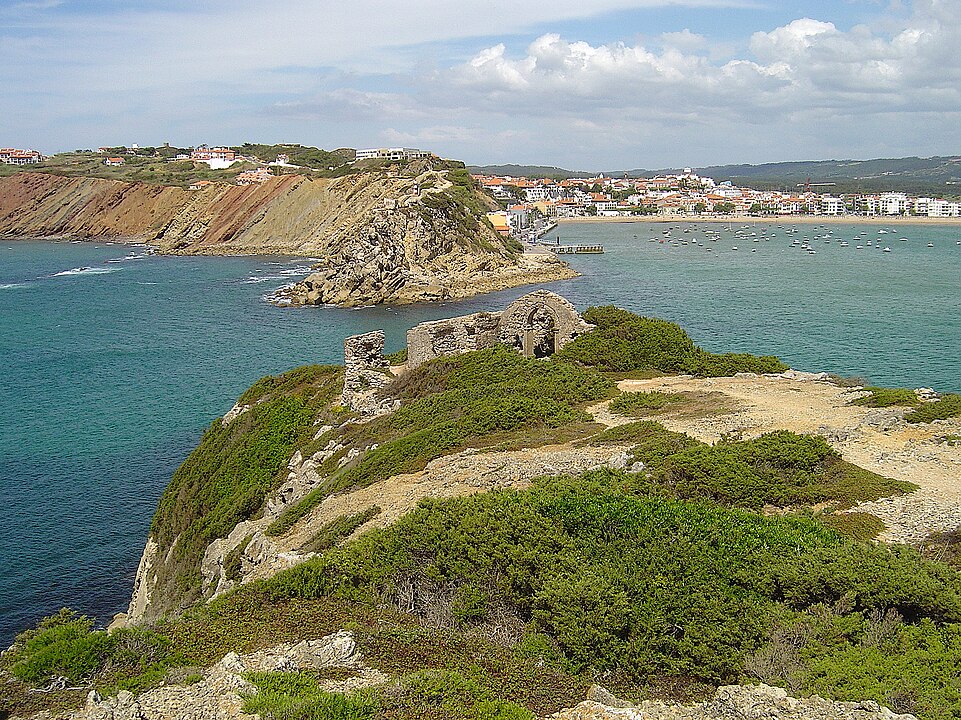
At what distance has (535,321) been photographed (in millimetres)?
26891

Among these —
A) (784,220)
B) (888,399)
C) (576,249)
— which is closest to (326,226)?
(576,249)

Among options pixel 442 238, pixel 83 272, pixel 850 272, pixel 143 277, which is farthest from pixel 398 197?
pixel 850 272

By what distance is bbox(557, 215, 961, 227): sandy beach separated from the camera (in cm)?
17362

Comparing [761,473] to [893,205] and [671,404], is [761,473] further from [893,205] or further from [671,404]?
[893,205]

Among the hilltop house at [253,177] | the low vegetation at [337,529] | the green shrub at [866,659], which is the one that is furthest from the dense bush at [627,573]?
the hilltop house at [253,177]

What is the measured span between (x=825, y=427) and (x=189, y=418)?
1067 inches

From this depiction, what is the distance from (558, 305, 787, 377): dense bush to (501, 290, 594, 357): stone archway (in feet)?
3.15

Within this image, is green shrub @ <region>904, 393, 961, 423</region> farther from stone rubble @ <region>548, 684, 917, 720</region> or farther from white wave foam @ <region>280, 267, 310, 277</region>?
white wave foam @ <region>280, 267, 310, 277</region>

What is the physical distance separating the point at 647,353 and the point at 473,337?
5337 mm

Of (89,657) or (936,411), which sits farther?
(936,411)

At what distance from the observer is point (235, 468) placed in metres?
22.1

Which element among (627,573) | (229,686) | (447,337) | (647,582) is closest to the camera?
(229,686)

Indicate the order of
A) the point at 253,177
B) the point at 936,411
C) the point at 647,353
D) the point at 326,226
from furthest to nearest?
the point at 253,177
the point at 326,226
the point at 647,353
the point at 936,411

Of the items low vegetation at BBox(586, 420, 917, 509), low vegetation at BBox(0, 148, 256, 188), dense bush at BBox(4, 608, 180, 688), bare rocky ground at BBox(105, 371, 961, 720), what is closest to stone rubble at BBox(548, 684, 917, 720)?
bare rocky ground at BBox(105, 371, 961, 720)
